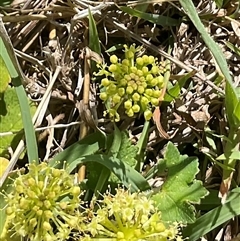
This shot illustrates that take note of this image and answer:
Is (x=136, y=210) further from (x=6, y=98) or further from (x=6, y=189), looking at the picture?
(x=6, y=98)

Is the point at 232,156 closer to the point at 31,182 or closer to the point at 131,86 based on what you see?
the point at 131,86

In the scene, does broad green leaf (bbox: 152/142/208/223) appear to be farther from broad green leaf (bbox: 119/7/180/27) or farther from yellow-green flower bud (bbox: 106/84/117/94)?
broad green leaf (bbox: 119/7/180/27)

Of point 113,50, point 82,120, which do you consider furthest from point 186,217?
point 113,50

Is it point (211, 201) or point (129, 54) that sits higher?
point (129, 54)

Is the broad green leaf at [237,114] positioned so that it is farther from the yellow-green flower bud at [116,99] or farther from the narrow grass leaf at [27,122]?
the narrow grass leaf at [27,122]

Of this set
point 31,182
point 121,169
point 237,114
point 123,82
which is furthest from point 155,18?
point 31,182

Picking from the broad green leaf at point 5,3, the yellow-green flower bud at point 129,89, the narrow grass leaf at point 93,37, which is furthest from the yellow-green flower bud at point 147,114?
the broad green leaf at point 5,3

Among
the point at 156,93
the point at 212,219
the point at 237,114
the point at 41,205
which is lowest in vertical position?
the point at 212,219
